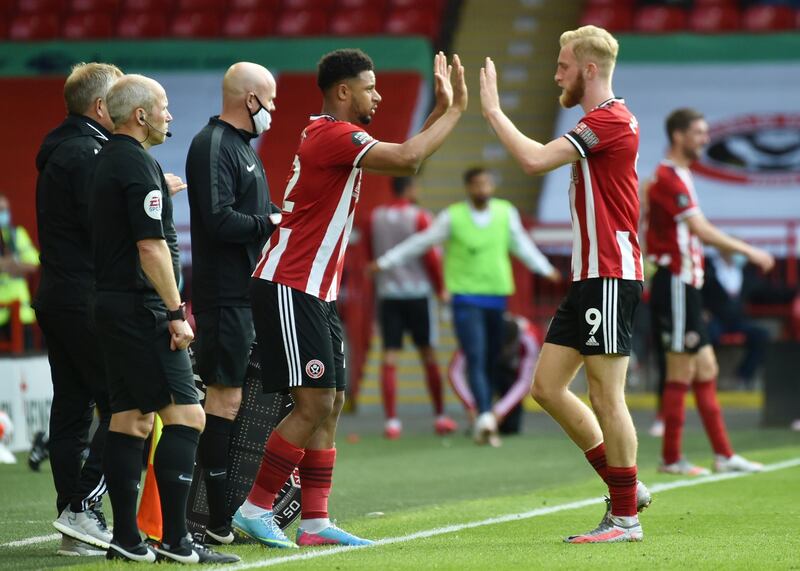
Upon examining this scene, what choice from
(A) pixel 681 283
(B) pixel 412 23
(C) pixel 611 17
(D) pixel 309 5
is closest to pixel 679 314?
(A) pixel 681 283

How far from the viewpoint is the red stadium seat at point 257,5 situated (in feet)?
79.3

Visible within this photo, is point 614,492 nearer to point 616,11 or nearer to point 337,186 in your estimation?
point 337,186

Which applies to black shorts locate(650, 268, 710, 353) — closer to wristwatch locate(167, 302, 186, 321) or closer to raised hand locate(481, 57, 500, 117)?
raised hand locate(481, 57, 500, 117)

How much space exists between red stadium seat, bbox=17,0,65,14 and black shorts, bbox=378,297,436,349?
1287 cm

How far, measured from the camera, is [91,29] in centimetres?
2425

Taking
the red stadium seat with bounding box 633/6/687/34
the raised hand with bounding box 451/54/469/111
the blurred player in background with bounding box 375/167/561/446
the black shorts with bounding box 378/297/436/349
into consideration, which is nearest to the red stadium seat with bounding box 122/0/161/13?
the red stadium seat with bounding box 633/6/687/34

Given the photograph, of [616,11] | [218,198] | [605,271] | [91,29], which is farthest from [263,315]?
[91,29]

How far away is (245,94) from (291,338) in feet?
3.89

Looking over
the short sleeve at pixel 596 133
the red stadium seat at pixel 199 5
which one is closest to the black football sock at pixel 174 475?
the short sleeve at pixel 596 133

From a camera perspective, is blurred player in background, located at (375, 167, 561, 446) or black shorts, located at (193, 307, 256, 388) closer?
black shorts, located at (193, 307, 256, 388)

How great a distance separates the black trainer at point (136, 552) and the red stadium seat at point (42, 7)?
786 inches

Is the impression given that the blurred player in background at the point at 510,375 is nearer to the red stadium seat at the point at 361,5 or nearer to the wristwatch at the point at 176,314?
the wristwatch at the point at 176,314

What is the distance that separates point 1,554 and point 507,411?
7.65m

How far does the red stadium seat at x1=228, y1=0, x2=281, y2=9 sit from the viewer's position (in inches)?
952
